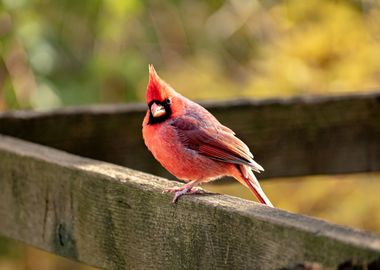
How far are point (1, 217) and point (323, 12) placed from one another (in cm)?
273

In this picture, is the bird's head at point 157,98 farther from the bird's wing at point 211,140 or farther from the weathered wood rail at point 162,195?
the weathered wood rail at point 162,195

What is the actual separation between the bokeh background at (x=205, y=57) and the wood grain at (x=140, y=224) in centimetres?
194

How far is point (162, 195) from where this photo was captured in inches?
82.1

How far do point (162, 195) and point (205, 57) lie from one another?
3989mm

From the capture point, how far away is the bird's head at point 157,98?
270 centimetres

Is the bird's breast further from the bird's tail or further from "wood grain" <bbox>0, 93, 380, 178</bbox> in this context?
"wood grain" <bbox>0, 93, 380, 178</bbox>

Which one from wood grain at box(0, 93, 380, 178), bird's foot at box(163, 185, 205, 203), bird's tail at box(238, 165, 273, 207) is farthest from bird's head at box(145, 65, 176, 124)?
bird's foot at box(163, 185, 205, 203)

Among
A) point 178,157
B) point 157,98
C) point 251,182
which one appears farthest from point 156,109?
point 251,182

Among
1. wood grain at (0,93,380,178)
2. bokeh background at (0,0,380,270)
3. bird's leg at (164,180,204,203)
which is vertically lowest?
bokeh background at (0,0,380,270)

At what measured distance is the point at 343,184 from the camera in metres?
4.64

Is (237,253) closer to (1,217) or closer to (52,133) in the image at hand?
(1,217)

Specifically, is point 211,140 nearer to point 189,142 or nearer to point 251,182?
point 189,142

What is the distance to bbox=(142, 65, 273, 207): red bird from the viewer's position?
8.87ft

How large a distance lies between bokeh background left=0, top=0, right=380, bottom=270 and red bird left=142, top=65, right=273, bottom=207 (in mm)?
1537
